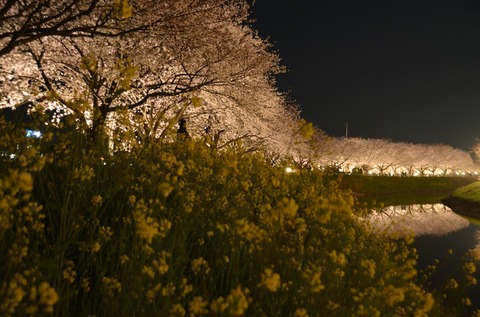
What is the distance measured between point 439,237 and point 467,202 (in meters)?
19.1

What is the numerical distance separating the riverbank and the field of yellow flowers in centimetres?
3018

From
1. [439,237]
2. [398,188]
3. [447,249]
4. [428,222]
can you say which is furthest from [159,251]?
[398,188]

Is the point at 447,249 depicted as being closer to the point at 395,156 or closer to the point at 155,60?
the point at 155,60

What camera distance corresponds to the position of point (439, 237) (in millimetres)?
21250

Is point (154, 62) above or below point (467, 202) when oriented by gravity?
above

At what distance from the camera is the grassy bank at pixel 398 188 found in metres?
44.7

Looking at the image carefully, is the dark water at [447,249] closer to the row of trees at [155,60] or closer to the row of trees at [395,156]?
the row of trees at [155,60]

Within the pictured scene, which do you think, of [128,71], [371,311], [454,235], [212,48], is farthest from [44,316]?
[454,235]

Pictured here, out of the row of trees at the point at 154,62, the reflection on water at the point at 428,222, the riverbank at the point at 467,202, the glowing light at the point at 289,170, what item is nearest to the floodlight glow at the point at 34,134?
the row of trees at the point at 154,62

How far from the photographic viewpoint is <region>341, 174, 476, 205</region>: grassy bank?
4469cm

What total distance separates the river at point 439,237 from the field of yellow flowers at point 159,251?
6.20 meters

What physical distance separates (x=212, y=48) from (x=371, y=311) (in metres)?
14.5

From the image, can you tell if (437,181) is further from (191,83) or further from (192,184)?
(192,184)

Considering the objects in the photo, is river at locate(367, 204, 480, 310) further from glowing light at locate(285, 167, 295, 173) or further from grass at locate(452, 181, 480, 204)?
grass at locate(452, 181, 480, 204)
